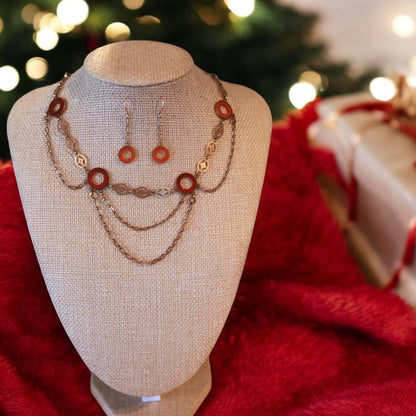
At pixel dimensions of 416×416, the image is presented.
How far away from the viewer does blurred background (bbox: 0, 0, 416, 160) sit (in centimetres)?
119

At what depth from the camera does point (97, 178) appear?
633 mm

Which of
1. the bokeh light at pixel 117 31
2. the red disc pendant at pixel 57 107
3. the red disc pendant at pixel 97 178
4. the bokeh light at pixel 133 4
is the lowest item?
the bokeh light at pixel 117 31

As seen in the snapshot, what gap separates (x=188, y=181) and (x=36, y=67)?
0.77 metres

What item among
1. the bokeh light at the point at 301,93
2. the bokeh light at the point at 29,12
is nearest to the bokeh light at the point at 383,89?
the bokeh light at the point at 301,93

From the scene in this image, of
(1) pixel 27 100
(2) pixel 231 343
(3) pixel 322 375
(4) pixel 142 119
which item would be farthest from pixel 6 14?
(3) pixel 322 375

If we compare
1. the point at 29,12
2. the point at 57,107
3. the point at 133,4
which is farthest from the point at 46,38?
the point at 57,107

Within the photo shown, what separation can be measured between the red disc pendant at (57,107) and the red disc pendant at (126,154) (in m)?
0.09

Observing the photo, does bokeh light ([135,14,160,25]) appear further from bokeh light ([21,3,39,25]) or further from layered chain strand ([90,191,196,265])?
layered chain strand ([90,191,196,265])

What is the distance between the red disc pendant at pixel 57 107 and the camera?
66cm

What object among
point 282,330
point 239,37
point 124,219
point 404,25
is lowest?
point 282,330

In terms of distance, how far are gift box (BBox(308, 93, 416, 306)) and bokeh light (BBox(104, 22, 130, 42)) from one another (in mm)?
471

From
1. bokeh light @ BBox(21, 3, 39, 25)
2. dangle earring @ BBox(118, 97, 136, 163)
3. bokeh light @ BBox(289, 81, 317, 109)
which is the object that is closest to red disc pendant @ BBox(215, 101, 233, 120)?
dangle earring @ BBox(118, 97, 136, 163)

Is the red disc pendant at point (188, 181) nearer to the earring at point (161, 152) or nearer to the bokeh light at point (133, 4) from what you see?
the earring at point (161, 152)

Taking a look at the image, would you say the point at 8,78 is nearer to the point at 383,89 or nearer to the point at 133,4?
the point at 133,4
